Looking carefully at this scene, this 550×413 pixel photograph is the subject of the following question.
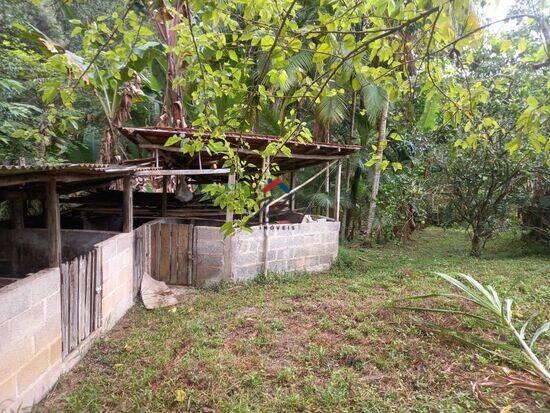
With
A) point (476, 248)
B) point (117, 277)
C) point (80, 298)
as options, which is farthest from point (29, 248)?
point (476, 248)

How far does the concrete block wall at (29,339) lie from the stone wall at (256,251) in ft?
10.5

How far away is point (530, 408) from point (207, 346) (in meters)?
3.21

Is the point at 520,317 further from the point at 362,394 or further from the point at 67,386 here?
the point at 67,386

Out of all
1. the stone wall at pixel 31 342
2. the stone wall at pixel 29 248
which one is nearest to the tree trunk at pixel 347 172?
the stone wall at pixel 29 248

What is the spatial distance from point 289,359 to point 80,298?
2.44 meters

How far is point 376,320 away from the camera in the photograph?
16.0 feet

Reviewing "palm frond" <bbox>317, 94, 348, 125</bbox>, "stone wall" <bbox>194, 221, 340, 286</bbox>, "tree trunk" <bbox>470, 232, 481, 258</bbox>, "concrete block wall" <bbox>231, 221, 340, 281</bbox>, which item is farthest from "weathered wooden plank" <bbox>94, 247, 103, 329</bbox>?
"tree trunk" <bbox>470, 232, 481, 258</bbox>

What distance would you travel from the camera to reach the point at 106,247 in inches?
186

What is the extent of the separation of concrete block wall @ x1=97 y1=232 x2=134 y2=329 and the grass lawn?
21cm

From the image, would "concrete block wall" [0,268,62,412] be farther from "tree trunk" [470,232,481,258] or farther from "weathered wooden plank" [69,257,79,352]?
"tree trunk" [470,232,481,258]

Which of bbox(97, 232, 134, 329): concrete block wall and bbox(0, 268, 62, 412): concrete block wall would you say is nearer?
bbox(0, 268, 62, 412): concrete block wall

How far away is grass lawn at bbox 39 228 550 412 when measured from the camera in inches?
129

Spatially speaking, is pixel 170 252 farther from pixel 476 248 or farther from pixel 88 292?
pixel 476 248

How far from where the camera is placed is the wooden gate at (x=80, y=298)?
3777mm
